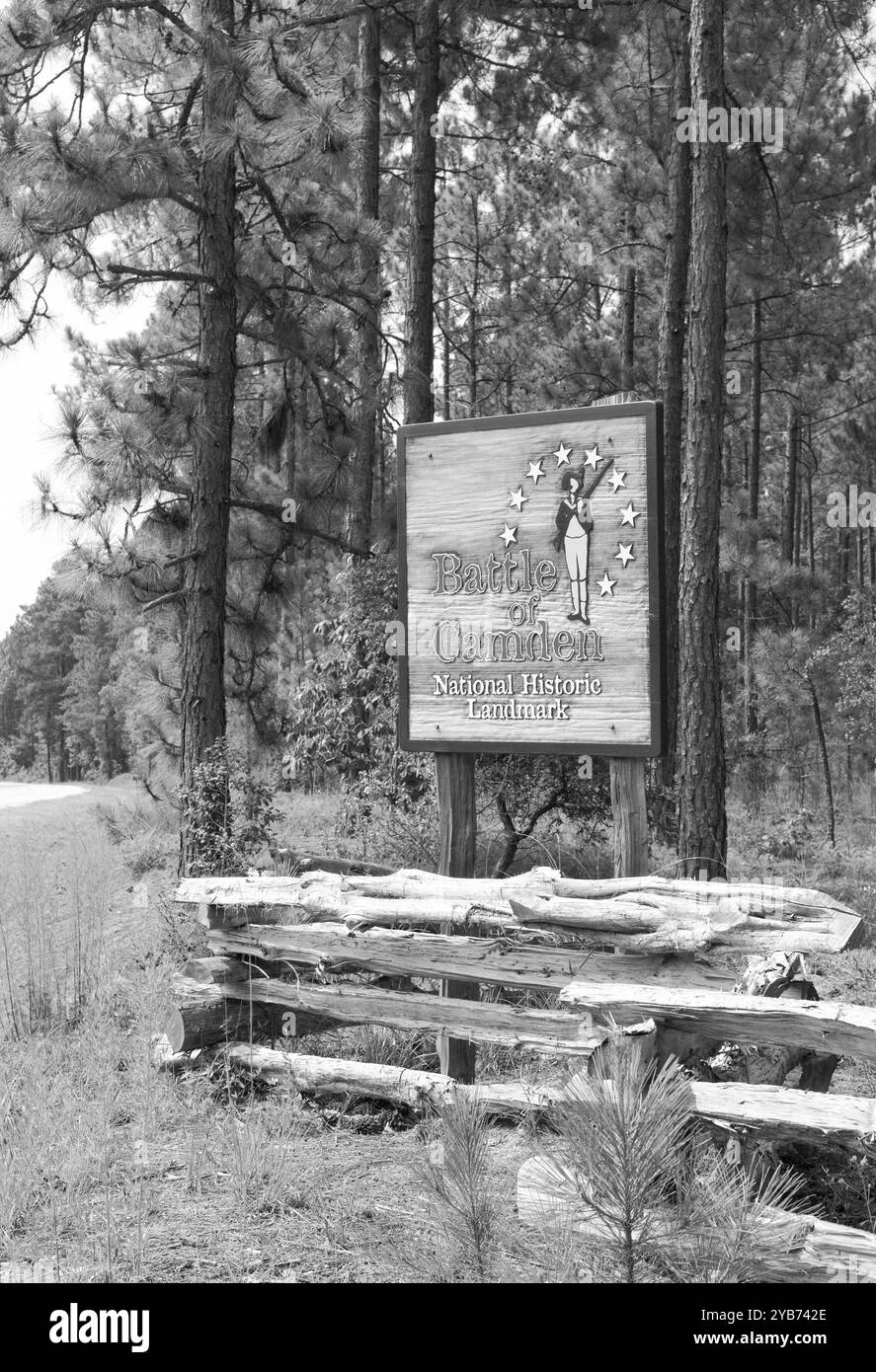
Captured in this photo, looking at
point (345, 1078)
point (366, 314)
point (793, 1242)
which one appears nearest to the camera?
point (793, 1242)

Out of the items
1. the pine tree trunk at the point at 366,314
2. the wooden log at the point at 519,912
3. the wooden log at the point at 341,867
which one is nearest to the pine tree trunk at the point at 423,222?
the pine tree trunk at the point at 366,314

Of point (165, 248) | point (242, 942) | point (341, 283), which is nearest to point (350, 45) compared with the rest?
point (165, 248)

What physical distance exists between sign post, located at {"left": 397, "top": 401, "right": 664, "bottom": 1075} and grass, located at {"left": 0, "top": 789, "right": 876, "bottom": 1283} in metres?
1.44

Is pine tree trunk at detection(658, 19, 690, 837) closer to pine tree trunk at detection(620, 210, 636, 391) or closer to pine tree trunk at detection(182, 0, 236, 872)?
pine tree trunk at detection(620, 210, 636, 391)

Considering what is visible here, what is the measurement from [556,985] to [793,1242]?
147 cm

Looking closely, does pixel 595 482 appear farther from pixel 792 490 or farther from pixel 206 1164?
pixel 792 490

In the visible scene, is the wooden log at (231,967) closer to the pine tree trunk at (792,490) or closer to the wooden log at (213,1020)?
the wooden log at (213,1020)

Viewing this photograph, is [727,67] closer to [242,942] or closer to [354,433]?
[354,433]

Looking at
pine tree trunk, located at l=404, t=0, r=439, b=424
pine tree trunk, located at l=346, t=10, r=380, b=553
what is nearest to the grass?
pine tree trunk, located at l=346, t=10, r=380, b=553

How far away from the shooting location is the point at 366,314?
11.3 m

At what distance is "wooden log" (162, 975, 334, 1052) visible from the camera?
5582mm

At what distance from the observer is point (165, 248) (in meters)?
12.8

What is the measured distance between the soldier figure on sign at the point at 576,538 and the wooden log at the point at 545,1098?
83.6 inches

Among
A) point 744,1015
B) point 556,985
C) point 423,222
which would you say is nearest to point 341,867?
point 556,985
